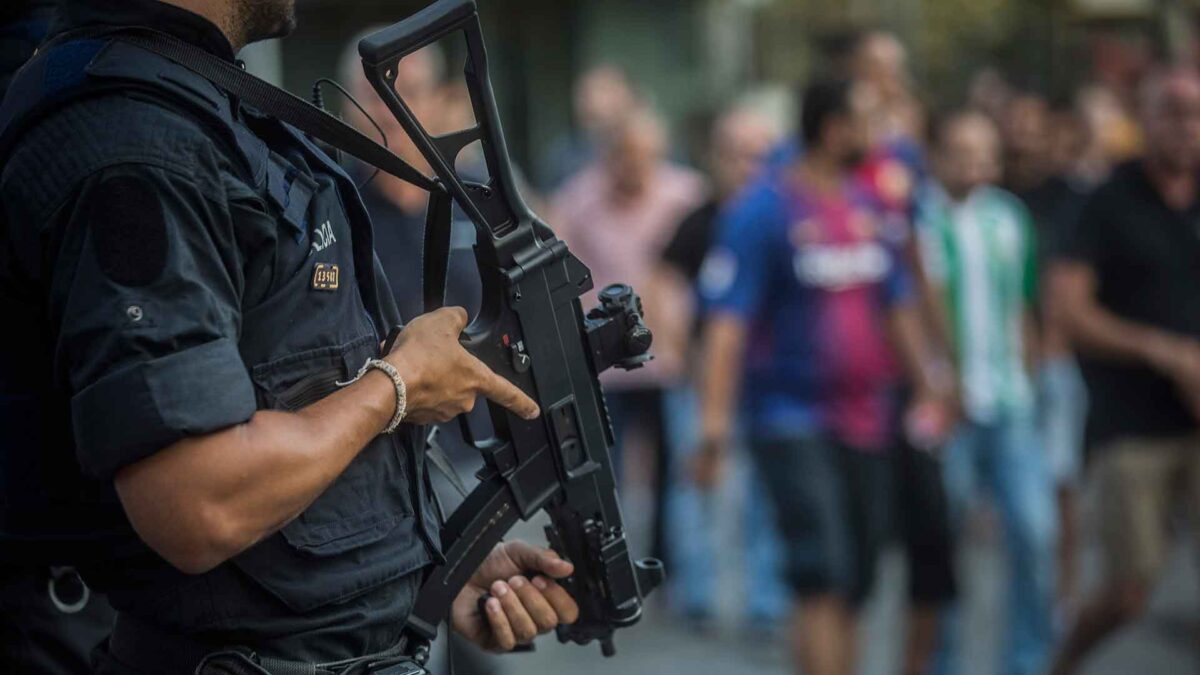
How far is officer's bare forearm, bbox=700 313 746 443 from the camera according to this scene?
5.63 m

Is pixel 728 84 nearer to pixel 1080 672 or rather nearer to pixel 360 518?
pixel 1080 672

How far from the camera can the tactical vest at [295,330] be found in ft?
6.70

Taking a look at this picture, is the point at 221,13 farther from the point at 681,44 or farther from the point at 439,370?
the point at 681,44

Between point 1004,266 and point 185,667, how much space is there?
5181mm

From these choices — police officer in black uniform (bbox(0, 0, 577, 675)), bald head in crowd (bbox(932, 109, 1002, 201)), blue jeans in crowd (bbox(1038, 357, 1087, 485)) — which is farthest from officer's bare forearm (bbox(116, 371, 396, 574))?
blue jeans in crowd (bbox(1038, 357, 1087, 485))

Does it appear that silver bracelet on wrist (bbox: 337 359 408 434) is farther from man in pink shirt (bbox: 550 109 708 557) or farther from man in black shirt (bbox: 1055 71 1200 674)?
man in pink shirt (bbox: 550 109 708 557)

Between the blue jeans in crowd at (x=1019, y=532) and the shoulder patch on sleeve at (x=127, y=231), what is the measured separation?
4.38 m

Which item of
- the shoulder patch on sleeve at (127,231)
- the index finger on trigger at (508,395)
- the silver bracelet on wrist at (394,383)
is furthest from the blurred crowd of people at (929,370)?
the shoulder patch on sleeve at (127,231)

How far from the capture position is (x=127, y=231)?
1.90 m

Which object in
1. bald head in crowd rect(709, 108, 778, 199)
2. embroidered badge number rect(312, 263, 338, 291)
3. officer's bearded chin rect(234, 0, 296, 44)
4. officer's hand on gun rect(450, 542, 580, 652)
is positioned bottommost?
bald head in crowd rect(709, 108, 778, 199)

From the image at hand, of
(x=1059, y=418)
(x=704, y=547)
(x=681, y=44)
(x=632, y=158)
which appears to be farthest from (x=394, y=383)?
(x=681, y=44)

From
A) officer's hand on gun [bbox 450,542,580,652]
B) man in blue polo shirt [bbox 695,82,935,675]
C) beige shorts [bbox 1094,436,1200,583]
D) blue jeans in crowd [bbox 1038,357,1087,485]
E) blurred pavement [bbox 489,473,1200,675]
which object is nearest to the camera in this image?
officer's hand on gun [bbox 450,542,580,652]

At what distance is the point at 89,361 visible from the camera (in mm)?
1899

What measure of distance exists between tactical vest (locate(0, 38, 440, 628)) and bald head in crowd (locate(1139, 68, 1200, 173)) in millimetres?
4552
